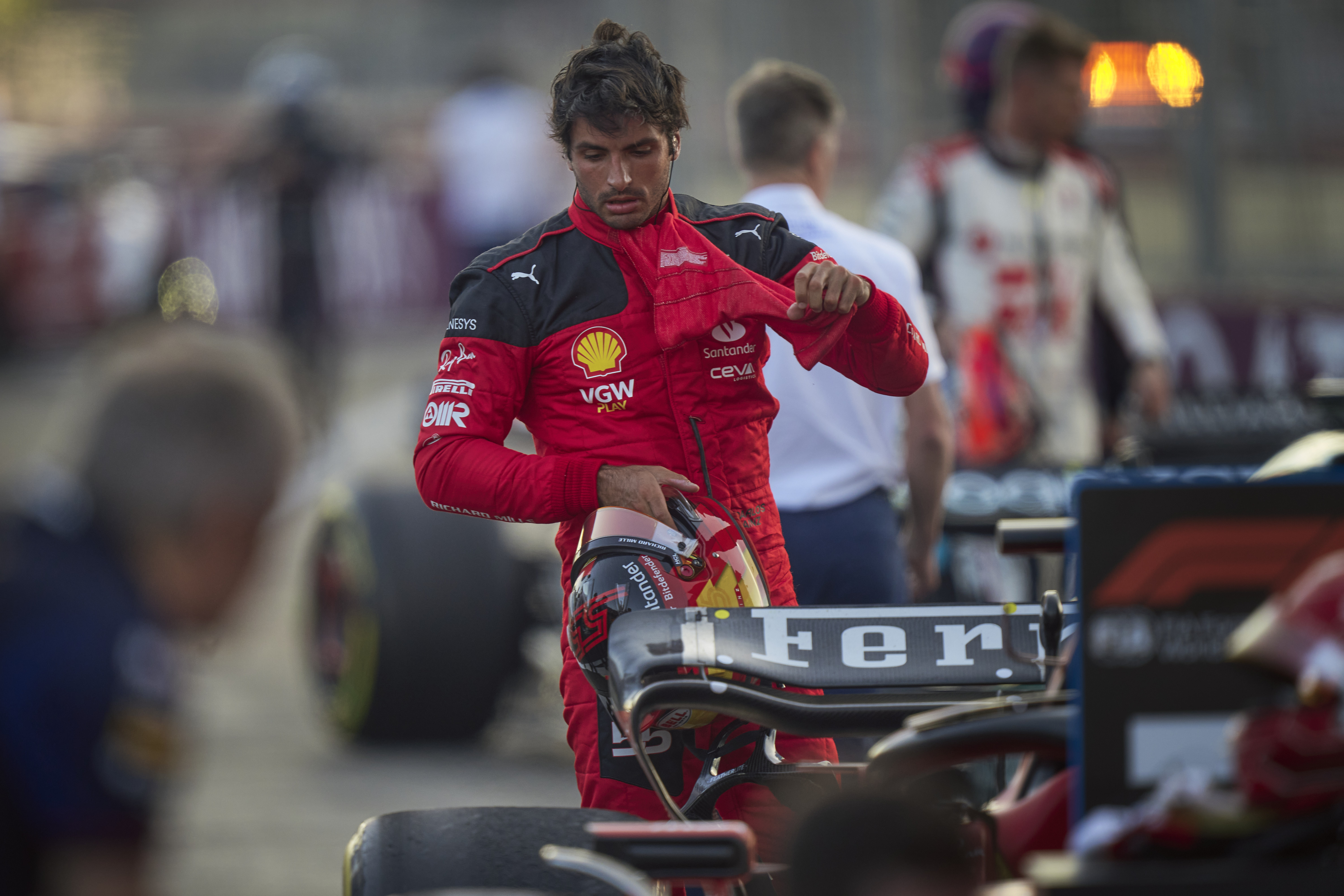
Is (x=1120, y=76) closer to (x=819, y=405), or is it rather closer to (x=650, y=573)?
(x=819, y=405)

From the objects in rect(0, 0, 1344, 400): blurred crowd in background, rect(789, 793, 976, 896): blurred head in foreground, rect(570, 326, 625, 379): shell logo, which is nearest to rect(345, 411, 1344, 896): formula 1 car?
rect(789, 793, 976, 896): blurred head in foreground

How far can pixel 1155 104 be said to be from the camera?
933cm

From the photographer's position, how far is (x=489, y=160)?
11.9 m

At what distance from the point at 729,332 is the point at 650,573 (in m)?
0.44

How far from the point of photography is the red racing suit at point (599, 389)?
291 cm

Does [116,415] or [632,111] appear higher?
[632,111]

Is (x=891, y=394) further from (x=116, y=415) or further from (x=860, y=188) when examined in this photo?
(x=860, y=188)

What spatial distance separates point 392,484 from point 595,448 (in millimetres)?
3399

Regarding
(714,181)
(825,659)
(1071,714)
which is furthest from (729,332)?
(714,181)

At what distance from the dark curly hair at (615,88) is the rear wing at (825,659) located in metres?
0.82

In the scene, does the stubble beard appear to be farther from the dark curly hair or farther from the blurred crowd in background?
the blurred crowd in background

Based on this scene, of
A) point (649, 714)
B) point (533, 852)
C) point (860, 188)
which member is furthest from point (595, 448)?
point (860, 188)

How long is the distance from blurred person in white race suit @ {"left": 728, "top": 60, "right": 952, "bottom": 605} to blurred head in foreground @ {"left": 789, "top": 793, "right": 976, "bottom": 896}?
2.24m

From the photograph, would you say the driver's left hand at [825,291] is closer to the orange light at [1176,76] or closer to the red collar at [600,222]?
the red collar at [600,222]
